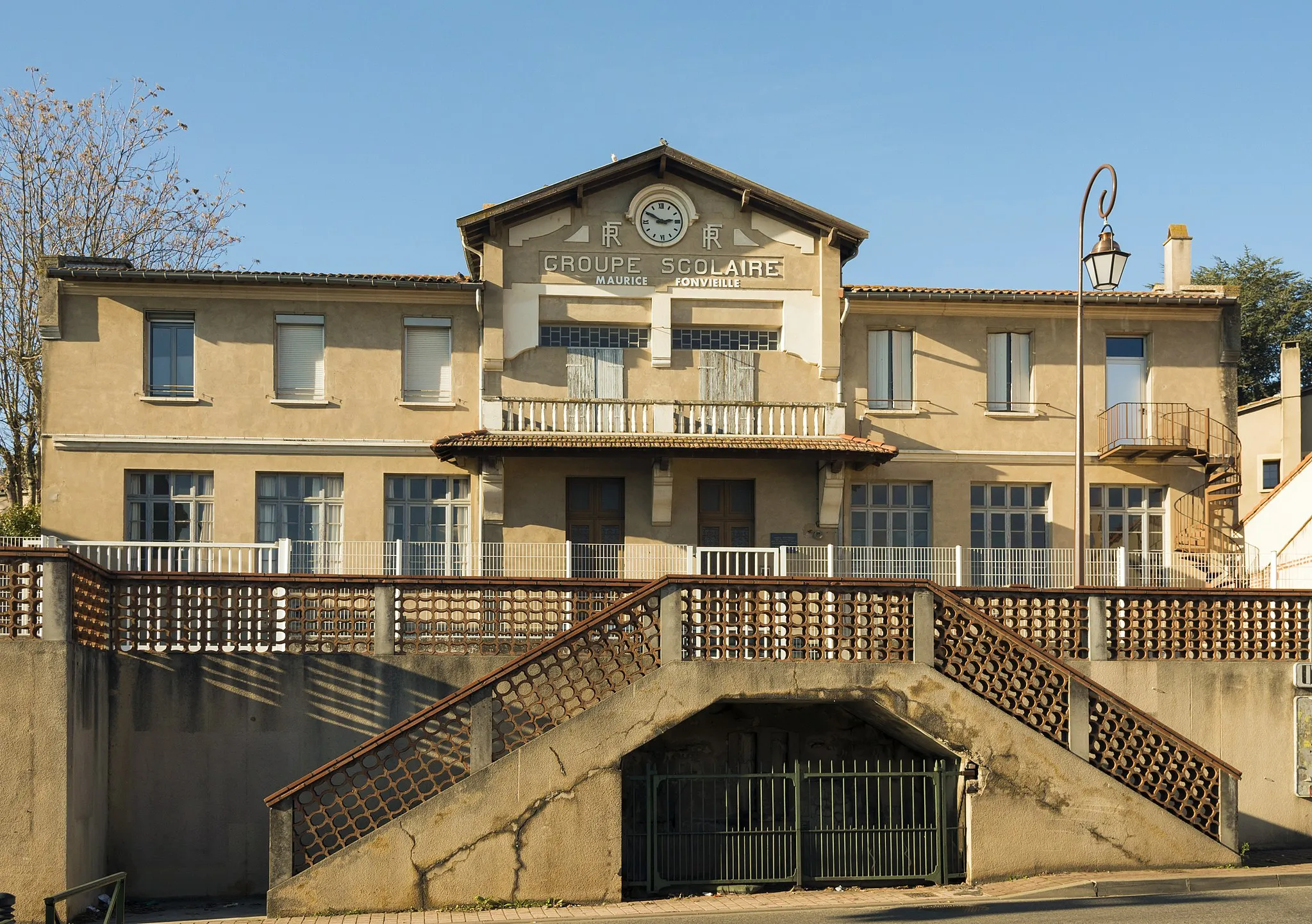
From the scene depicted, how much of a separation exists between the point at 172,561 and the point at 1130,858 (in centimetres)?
1356

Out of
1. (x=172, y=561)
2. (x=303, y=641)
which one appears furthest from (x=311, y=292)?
(x=303, y=641)

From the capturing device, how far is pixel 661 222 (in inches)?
1035

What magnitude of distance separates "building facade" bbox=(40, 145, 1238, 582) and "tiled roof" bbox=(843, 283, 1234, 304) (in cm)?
7

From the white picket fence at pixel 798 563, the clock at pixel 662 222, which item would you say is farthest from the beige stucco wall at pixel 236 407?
the clock at pixel 662 222

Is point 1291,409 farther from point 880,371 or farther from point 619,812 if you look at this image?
point 619,812

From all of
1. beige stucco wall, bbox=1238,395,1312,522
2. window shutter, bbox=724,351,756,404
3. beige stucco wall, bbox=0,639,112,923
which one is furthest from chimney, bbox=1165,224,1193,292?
beige stucco wall, bbox=0,639,112,923

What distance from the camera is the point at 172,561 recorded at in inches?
825

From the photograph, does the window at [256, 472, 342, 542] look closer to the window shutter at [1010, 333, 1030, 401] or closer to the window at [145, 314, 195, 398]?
the window at [145, 314, 195, 398]

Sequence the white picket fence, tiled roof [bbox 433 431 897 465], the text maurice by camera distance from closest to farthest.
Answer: the white picket fence → tiled roof [bbox 433 431 897 465] → the text maurice

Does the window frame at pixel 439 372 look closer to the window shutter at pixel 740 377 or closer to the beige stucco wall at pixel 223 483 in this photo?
the beige stucco wall at pixel 223 483

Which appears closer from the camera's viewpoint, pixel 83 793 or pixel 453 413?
pixel 83 793

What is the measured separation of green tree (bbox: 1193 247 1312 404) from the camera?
5031 centimetres

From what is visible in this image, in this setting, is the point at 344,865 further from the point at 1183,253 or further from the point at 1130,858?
the point at 1183,253

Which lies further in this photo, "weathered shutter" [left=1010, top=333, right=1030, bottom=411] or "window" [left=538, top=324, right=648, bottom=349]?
"weathered shutter" [left=1010, top=333, right=1030, bottom=411]
